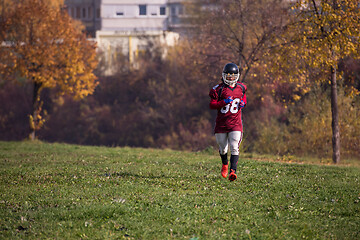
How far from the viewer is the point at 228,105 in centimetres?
1192

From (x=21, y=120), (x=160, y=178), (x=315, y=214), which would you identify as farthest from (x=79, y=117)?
(x=315, y=214)

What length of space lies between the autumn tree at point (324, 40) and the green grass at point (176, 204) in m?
8.56

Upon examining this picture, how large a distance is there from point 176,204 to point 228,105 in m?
3.23

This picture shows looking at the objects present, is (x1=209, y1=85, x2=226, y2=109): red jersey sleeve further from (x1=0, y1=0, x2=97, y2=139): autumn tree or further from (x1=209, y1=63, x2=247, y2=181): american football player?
(x1=0, y1=0, x2=97, y2=139): autumn tree

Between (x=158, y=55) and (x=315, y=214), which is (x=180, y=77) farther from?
(x=315, y=214)

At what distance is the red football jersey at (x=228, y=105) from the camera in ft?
39.0

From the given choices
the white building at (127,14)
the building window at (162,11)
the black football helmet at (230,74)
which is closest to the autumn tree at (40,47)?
the black football helmet at (230,74)

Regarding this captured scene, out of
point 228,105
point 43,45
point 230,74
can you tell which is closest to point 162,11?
point 43,45

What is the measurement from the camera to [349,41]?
21312 millimetres

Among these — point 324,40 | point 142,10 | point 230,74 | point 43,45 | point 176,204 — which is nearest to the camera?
point 176,204

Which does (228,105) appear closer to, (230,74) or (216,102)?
(216,102)

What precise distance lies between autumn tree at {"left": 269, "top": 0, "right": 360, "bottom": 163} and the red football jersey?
1100 centimetres

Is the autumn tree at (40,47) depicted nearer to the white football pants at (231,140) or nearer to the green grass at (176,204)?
the green grass at (176,204)

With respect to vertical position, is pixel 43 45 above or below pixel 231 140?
above
